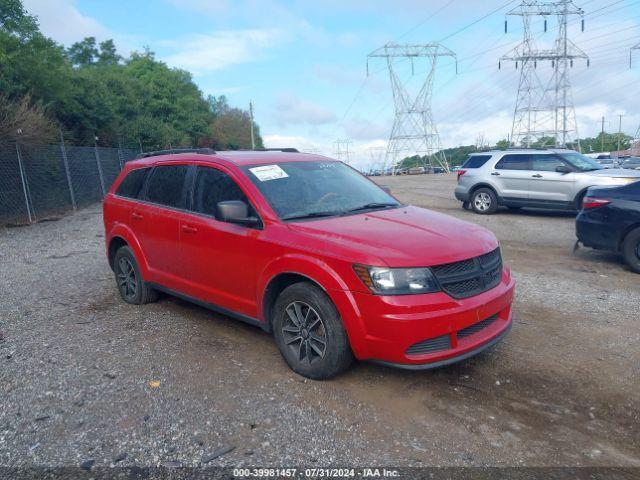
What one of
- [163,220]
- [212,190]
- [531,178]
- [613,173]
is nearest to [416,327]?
[212,190]

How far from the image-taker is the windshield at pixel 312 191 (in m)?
4.45

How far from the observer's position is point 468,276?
3.77 m

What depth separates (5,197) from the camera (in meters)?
13.9

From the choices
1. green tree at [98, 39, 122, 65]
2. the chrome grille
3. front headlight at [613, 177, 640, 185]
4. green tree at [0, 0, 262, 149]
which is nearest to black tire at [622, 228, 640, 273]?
the chrome grille

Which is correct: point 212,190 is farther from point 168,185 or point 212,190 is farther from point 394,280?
point 394,280

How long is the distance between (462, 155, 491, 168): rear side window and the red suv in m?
9.65

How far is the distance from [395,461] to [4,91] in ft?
58.1

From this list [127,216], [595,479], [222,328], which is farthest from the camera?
[127,216]

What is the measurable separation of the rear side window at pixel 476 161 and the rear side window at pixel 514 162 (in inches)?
18.7

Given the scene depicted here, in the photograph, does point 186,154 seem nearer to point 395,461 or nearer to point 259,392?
point 259,392

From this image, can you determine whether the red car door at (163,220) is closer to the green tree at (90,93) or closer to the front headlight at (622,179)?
the front headlight at (622,179)

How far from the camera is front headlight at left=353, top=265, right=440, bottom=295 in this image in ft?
11.6

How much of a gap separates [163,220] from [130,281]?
1170 mm

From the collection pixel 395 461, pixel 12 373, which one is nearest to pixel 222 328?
pixel 12 373
